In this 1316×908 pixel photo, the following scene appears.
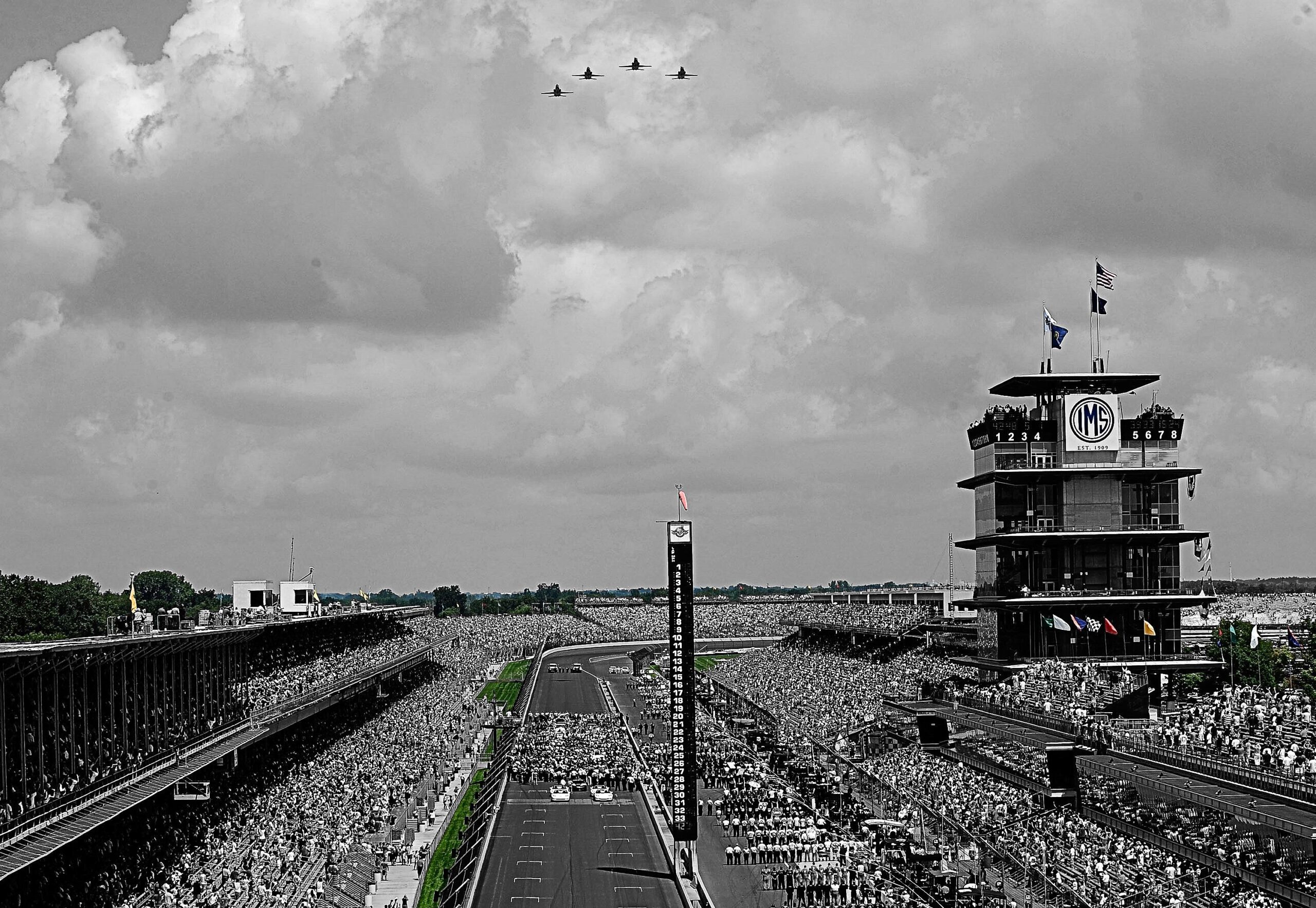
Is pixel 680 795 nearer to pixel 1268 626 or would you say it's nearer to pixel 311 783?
pixel 311 783

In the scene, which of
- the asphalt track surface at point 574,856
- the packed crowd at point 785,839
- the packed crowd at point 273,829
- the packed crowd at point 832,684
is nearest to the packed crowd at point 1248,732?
the packed crowd at point 785,839

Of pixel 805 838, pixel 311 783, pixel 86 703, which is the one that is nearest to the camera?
pixel 86 703

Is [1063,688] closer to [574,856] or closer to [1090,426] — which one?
[1090,426]

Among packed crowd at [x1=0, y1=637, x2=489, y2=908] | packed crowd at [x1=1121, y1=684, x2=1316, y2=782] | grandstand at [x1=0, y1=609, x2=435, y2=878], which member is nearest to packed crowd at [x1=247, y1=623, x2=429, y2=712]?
grandstand at [x1=0, y1=609, x2=435, y2=878]

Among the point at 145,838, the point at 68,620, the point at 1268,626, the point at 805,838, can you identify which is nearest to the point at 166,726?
the point at 145,838

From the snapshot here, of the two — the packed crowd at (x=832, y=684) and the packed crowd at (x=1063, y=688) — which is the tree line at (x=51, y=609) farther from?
the packed crowd at (x=1063, y=688)

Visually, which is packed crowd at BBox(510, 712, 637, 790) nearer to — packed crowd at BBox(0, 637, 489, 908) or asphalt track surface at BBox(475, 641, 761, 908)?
asphalt track surface at BBox(475, 641, 761, 908)
